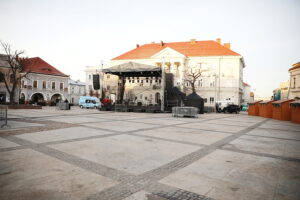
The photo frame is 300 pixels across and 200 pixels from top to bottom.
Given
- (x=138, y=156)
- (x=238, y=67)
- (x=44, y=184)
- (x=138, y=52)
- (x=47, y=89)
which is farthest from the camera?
(x=138, y=52)

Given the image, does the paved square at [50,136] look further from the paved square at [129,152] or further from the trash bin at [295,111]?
the trash bin at [295,111]

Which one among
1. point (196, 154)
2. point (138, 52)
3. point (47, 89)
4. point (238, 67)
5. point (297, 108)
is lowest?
point (196, 154)

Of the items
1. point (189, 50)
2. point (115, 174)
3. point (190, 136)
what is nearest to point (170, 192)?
point (115, 174)

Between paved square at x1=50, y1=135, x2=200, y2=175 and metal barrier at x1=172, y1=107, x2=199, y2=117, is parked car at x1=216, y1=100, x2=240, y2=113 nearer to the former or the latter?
metal barrier at x1=172, y1=107, x2=199, y2=117

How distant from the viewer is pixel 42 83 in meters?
43.5

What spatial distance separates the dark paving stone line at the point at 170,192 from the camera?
2.74m

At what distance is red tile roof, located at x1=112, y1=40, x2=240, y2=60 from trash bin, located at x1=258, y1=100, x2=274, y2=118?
21152 millimetres

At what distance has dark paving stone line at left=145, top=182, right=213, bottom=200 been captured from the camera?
8.99 ft

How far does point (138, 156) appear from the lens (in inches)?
184

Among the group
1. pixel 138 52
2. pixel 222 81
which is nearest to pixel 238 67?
pixel 222 81

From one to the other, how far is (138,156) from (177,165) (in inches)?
42.4

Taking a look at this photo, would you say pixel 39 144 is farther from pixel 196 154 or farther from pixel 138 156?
pixel 196 154

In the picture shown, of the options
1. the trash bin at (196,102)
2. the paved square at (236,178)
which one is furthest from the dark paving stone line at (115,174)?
the trash bin at (196,102)

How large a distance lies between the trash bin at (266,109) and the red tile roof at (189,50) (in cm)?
2115
